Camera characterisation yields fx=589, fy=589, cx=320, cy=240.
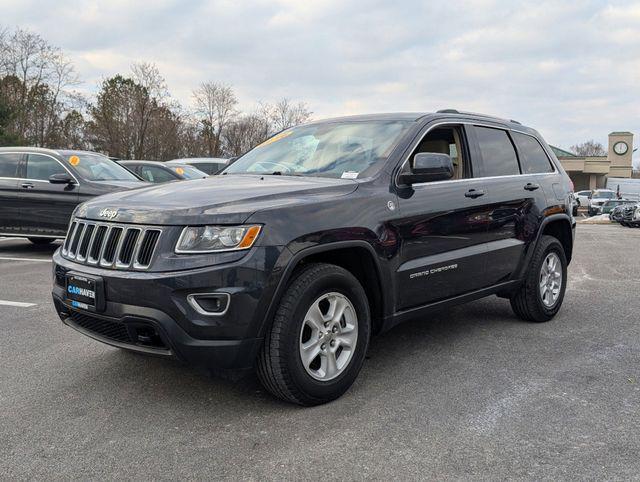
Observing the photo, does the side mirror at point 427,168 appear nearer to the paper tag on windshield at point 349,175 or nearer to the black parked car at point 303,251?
the black parked car at point 303,251

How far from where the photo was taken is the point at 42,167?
941 centimetres

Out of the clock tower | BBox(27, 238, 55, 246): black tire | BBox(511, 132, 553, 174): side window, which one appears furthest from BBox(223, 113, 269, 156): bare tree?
BBox(511, 132, 553, 174): side window

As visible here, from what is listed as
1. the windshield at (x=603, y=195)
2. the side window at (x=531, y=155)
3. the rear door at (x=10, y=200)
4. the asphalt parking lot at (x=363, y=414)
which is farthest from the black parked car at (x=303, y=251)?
the windshield at (x=603, y=195)

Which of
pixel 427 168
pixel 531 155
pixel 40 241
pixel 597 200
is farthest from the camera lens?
pixel 597 200

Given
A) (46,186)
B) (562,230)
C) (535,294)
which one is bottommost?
(535,294)

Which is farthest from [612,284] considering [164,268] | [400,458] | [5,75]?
[5,75]

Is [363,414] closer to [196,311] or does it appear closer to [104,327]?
[196,311]

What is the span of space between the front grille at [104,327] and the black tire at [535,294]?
351 cm

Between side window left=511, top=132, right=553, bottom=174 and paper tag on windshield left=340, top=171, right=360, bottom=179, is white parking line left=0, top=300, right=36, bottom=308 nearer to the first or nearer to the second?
paper tag on windshield left=340, top=171, right=360, bottom=179

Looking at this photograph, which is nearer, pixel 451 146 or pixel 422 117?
pixel 422 117

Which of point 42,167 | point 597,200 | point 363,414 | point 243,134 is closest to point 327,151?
point 363,414

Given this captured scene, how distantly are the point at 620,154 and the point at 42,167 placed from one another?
64700 mm

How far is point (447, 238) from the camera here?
167 inches

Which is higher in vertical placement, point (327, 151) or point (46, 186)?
point (327, 151)
